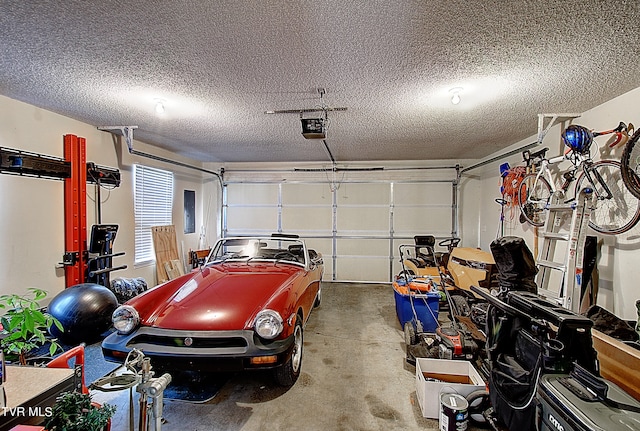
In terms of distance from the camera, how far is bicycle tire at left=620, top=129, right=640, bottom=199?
2.69m

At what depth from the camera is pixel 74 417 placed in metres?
1.07

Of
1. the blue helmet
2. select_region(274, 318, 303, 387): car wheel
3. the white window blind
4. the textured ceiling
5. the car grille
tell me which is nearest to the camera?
the textured ceiling

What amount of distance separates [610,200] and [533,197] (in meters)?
1.04

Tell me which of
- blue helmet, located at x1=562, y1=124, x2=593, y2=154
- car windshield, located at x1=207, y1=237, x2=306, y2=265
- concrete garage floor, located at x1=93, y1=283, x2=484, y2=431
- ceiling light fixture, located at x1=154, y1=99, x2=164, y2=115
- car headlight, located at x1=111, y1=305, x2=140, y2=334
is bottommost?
concrete garage floor, located at x1=93, y1=283, x2=484, y2=431

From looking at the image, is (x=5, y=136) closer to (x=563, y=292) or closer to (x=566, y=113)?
(x=563, y=292)

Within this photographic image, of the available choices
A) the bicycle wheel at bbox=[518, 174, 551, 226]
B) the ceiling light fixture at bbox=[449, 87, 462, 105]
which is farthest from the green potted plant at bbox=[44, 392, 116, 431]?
the bicycle wheel at bbox=[518, 174, 551, 226]

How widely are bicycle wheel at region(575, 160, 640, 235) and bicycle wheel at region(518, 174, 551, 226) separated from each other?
759mm

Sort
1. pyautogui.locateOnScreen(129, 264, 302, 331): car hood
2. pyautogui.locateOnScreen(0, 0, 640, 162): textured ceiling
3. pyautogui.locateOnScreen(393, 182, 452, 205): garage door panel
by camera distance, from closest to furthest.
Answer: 1. pyautogui.locateOnScreen(0, 0, 640, 162): textured ceiling
2. pyautogui.locateOnScreen(129, 264, 302, 331): car hood
3. pyautogui.locateOnScreen(393, 182, 452, 205): garage door panel

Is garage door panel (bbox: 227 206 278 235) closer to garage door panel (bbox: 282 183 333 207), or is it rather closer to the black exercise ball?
garage door panel (bbox: 282 183 333 207)

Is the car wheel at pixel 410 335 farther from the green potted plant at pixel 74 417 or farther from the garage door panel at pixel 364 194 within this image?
the garage door panel at pixel 364 194

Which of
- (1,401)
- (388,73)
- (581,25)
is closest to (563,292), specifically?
(581,25)

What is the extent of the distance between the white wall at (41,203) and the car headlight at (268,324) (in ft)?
10.4

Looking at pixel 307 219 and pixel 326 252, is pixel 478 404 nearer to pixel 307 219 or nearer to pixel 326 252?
pixel 326 252

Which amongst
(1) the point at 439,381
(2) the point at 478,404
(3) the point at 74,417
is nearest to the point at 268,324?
(3) the point at 74,417
